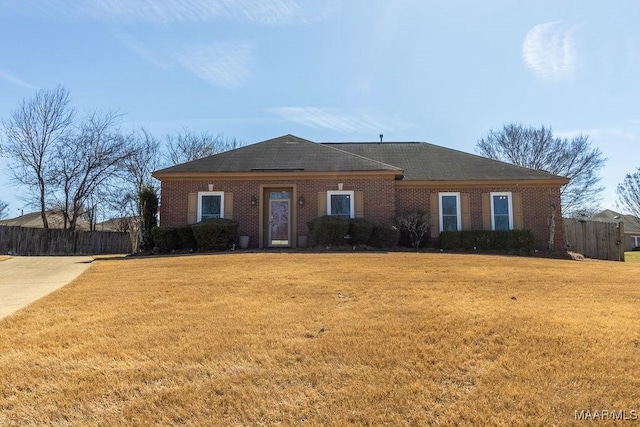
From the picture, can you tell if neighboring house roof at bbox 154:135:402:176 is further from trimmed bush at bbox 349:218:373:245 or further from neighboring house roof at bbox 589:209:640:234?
neighboring house roof at bbox 589:209:640:234

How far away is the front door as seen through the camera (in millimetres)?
16500

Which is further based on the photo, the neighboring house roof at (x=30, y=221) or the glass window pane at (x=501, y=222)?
the neighboring house roof at (x=30, y=221)

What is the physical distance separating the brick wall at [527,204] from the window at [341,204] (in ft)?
6.98

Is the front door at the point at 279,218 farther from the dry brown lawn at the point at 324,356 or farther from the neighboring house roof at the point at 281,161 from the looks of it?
the dry brown lawn at the point at 324,356

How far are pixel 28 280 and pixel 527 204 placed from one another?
16.7m

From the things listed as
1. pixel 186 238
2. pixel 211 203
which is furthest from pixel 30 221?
pixel 186 238

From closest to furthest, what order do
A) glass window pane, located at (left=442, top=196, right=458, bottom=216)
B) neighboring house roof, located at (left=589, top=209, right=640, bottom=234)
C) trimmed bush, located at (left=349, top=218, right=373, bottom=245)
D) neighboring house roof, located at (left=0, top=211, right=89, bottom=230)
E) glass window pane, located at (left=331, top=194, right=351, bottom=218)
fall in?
trimmed bush, located at (left=349, top=218, right=373, bottom=245) → glass window pane, located at (left=331, top=194, right=351, bottom=218) → glass window pane, located at (left=442, top=196, right=458, bottom=216) → neighboring house roof, located at (left=589, top=209, right=640, bottom=234) → neighboring house roof, located at (left=0, top=211, right=89, bottom=230)

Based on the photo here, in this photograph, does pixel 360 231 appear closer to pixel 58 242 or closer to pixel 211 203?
pixel 211 203

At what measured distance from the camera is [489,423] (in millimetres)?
2953

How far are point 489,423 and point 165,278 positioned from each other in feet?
22.8

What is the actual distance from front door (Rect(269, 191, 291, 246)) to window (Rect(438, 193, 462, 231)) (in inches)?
245

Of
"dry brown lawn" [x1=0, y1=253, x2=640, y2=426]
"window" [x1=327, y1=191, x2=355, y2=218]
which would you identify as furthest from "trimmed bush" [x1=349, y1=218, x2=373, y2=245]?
"dry brown lawn" [x1=0, y1=253, x2=640, y2=426]

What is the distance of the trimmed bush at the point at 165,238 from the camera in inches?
590

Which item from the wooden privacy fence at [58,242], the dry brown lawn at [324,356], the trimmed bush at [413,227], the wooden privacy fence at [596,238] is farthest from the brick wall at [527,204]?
the wooden privacy fence at [58,242]
